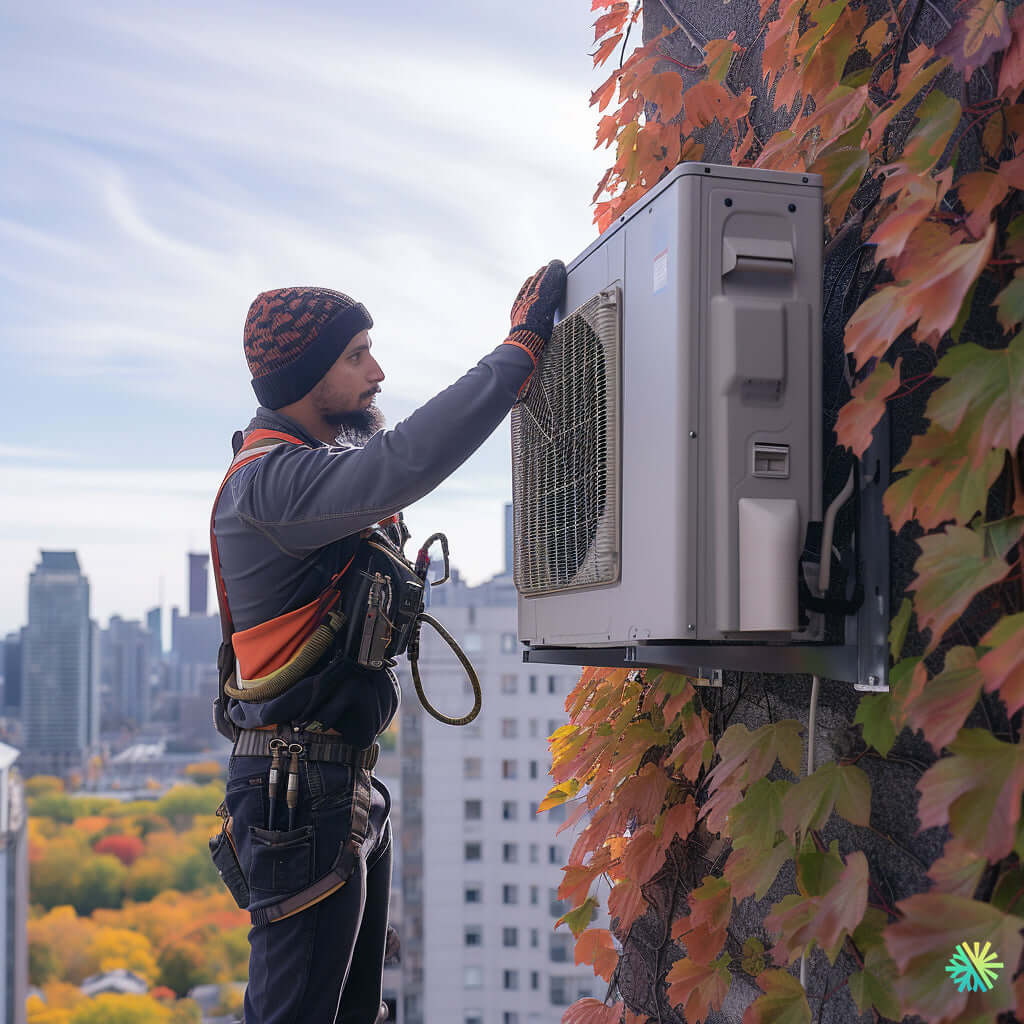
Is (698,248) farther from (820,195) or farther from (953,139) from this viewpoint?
(953,139)

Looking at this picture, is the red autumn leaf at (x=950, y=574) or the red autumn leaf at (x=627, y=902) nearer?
the red autumn leaf at (x=950, y=574)

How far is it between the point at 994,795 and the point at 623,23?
5.07 ft

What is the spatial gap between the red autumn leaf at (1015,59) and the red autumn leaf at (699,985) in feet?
3.96

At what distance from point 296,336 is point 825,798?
42.1 inches

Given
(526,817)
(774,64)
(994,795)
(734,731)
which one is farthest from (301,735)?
(526,817)

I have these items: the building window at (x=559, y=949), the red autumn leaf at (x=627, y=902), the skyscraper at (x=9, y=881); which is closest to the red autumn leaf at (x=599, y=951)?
the red autumn leaf at (x=627, y=902)

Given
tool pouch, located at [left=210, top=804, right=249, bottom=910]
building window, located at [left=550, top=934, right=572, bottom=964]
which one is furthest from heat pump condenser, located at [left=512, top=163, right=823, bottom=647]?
building window, located at [left=550, top=934, right=572, bottom=964]

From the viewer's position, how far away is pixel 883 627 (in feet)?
3.68

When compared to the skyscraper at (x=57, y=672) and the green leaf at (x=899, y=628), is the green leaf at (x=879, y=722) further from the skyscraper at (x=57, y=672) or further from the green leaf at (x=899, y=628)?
the skyscraper at (x=57, y=672)

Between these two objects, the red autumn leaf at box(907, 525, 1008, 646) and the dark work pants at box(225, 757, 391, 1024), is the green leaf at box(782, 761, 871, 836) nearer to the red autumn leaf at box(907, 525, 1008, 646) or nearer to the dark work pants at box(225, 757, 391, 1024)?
the red autumn leaf at box(907, 525, 1008, 646)

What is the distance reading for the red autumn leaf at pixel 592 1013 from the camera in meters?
1.76

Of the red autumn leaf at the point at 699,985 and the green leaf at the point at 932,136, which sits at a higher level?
the green leaf at the point at 932,136

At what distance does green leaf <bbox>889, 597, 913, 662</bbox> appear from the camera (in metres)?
1.05

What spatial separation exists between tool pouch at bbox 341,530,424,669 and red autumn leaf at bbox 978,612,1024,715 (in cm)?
93
